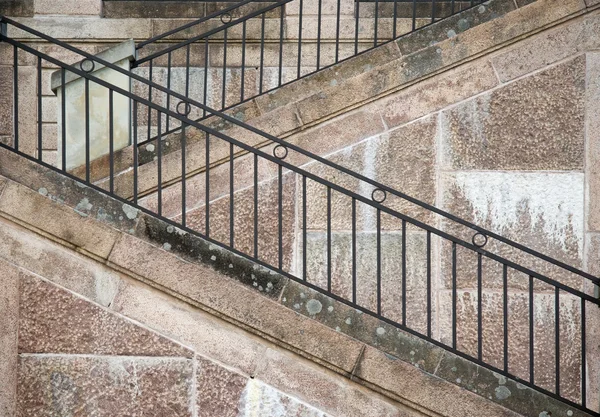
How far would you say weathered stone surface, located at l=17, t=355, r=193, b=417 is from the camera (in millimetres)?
5867

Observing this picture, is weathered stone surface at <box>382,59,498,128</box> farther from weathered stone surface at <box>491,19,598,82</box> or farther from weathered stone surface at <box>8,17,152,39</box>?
weathered stone surface at <box>8,17,152,39</box>

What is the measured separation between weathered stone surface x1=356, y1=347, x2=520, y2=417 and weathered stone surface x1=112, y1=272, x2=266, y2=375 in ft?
2.19

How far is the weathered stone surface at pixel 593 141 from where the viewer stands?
820 centimetres

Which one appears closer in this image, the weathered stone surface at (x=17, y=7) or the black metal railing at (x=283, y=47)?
the black metal railing at (x=283, y=47)

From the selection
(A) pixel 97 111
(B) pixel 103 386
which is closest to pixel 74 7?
(A) pixel 97 111

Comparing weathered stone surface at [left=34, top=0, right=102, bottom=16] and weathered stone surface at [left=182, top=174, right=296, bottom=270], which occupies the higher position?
weathered stone surface at [left=34, top=0, right=102, bottom=16]

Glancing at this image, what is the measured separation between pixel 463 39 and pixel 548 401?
327cm

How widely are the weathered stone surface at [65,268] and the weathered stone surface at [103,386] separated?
39 centimetres

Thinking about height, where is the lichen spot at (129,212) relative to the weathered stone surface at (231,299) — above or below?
above

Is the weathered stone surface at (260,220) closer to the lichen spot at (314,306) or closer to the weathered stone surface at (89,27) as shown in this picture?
the lichen spot at (314,306)

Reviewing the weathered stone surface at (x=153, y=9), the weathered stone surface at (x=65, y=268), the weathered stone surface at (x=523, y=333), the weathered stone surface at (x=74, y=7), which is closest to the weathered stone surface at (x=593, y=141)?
the weathered stone surface at (x=523, y=333)

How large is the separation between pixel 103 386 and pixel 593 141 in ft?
14.8

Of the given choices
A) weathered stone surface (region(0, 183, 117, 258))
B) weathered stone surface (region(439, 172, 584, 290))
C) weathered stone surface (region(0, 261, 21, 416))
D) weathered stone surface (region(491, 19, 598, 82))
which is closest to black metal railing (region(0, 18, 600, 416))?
weathered stone surface (region(439, 172, 584, 290))

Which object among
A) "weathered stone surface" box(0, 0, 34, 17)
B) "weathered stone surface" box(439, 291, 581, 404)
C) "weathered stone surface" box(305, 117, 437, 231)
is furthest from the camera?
"weathered stone surface" box(0, 0, 34, 17)
